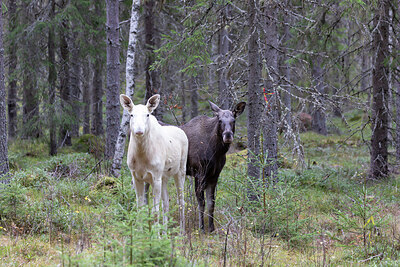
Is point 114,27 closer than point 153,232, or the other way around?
point 153,232

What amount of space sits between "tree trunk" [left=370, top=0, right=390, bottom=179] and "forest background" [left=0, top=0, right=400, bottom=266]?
0.04m

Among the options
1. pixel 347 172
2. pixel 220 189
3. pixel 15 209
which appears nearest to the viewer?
pixel 15 209

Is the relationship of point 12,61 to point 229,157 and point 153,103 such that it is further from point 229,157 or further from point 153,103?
point 153,103

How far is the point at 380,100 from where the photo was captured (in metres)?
12.2

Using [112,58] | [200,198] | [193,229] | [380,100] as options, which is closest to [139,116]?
[193,229]

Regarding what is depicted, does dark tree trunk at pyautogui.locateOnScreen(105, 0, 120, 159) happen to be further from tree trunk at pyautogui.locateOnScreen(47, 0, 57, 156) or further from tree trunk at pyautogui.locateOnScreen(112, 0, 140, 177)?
tree trunk at pyautogui.locateOnScreen(47, 0, 57, 156)

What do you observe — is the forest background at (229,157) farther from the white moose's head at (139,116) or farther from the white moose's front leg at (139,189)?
the white moose's head at (139,116)

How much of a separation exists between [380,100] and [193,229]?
8.61 meters

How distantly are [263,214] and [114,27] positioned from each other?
7.26m

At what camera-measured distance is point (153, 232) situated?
3.89 meters

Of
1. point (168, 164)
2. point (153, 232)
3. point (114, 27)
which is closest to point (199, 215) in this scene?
point (168, 164)

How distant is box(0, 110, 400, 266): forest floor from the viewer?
4027mm

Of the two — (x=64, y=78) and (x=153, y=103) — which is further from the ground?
(x=64, y=78)

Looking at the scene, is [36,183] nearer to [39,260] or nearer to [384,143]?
[39,260]
